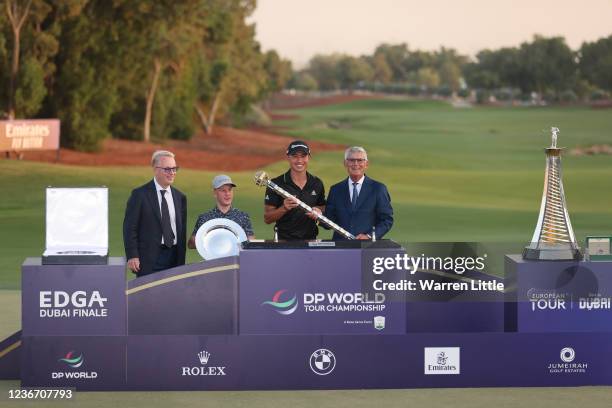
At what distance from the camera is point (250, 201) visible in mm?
34469

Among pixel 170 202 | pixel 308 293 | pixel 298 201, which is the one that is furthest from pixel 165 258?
pixel 308 293

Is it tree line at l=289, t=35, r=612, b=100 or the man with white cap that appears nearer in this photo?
the man with white cap

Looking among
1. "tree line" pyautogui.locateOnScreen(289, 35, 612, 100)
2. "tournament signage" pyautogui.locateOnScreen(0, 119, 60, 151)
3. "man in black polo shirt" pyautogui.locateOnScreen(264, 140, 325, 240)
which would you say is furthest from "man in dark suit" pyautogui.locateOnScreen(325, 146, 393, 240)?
"tree line" pyautogui.locateOnScreen(289, 35, 612, 100)

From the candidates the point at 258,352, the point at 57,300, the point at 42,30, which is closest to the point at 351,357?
the point at 258,352

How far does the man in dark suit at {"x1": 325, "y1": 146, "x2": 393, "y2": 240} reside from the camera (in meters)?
10.3

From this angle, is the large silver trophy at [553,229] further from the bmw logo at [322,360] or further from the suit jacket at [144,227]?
the suit jacket at [144,227]

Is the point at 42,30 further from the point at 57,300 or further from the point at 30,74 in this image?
the point at 57,300

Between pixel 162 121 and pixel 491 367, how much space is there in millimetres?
52335

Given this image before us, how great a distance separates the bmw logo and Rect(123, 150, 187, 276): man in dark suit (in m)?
1.60

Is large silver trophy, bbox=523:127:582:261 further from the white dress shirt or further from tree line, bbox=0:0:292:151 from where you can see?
tree line, bbox=0:0:292:151

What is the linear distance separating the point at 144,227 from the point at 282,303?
1541 mm

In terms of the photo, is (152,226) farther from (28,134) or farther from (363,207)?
(28,134)

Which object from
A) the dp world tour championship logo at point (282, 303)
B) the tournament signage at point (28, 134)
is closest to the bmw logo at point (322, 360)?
the dp world tour championship logo at point (282, 303)

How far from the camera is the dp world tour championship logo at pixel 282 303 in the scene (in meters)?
9.14
